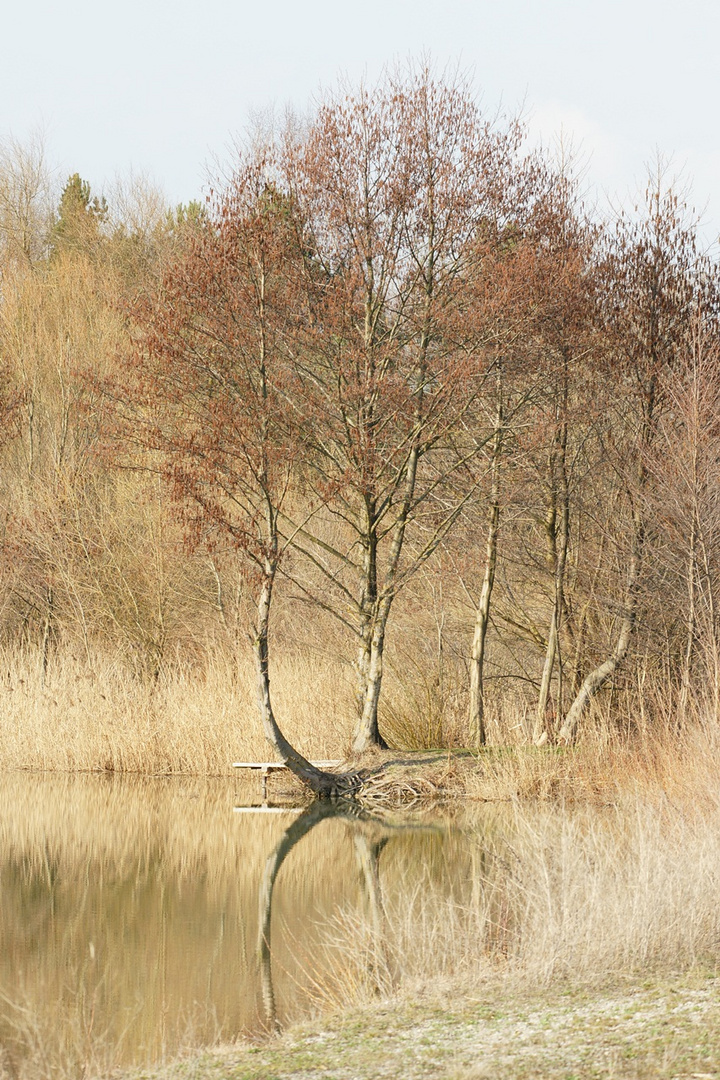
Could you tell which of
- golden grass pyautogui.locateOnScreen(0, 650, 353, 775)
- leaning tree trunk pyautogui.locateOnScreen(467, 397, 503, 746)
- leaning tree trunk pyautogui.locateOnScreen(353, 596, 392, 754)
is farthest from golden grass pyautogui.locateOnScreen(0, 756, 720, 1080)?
golden grass pyautogui.locateOnScreen(0, 650, 353, 775)

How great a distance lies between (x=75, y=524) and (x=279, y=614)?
13.4ft

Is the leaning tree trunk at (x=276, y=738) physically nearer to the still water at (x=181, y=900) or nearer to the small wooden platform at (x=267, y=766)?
the small wooden platform at (x=267, y=766)

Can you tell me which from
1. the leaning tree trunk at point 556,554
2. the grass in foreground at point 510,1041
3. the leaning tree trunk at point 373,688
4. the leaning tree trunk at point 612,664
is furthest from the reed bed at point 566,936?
the leaning tree trunk at point 556,554

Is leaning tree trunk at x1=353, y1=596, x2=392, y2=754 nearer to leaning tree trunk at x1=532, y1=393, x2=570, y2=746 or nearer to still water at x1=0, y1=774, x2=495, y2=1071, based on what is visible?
still water at x1=0, y1=774, x2=495, y2=1071

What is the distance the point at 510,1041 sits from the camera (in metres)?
5.71

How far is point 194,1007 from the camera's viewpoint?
7914 millimetres

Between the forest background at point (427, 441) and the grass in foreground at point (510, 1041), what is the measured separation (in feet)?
25.7

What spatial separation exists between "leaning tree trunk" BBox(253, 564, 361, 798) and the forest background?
6.5 inches

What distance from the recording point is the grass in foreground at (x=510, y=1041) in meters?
5.26

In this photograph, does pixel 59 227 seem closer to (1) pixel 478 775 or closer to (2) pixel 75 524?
(2) pixel 75 524

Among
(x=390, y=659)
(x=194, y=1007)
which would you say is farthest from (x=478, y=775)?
(x=194, y=1007)

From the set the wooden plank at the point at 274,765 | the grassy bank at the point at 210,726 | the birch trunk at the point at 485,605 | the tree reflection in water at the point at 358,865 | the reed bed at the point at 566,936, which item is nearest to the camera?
the reed bed at the point at 566,936

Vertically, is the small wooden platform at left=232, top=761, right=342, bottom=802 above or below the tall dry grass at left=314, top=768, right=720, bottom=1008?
above

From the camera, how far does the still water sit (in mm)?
7754
